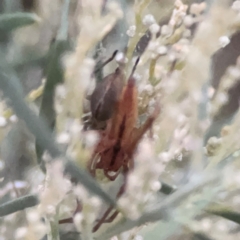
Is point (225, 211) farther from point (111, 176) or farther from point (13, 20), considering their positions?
point (13, 20)

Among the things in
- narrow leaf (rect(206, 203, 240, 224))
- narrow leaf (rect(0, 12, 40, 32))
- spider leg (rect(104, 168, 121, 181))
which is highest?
narrow leaf (rect(0, 12, 40, 32))

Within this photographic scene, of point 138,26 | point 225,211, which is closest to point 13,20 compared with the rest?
point 138,26

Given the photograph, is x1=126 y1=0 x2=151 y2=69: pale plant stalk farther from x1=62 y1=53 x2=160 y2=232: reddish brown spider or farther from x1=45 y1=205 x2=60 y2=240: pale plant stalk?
x1=45 y1=205 x2=60 y2=240: pale plant stalk

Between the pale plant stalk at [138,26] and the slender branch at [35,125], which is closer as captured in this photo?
the slender branch at [35,125]

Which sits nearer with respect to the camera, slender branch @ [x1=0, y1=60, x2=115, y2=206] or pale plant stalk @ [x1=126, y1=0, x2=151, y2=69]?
slender branch @ [x1=0, y1=60, x2=115, y2=206]

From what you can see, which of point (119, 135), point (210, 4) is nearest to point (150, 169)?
point (119, 135)

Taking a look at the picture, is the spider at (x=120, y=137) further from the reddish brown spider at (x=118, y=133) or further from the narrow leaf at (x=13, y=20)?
the narrow leaf at (x=13, y=20)

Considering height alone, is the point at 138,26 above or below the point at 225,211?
above

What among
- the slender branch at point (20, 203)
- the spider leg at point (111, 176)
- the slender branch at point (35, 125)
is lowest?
the spider leg at point (111, 176)

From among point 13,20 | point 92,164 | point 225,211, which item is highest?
point 13,20

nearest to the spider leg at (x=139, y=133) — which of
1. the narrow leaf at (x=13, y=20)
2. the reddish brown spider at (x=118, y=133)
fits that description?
the reddish brown spider at (x=118, y=133)

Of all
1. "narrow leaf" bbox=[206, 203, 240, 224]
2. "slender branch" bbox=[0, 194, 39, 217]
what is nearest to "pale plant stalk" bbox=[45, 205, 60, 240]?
"slender branch" bbox=[0, 194, 39, 217]
